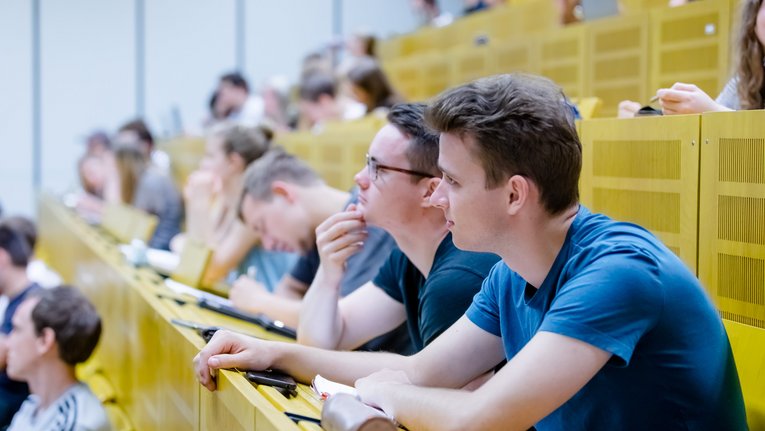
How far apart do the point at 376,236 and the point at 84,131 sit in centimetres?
802

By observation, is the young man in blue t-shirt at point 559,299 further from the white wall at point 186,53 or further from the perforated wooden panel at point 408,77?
the white wall at point 186,53

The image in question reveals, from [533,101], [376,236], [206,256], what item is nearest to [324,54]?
[206,256]

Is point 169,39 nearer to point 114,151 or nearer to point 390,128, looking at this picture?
point 114,151

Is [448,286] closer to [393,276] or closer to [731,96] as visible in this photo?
[393,276]

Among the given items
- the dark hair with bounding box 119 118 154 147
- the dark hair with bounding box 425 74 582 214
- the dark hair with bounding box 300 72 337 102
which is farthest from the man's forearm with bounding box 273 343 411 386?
the dark hair with bounding box 119 118 154 147

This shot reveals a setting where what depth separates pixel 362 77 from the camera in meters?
5.25

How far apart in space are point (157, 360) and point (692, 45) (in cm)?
223

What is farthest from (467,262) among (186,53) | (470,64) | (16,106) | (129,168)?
(186,53)

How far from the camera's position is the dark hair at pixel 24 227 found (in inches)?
167

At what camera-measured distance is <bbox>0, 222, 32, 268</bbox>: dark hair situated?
407cm

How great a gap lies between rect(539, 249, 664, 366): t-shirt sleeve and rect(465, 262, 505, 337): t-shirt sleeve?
331mm

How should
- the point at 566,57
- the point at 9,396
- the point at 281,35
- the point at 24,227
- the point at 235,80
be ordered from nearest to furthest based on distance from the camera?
the point at 9,396, the point at 566,57, the point at 24,227, the point at 235,80, the point at 281,35

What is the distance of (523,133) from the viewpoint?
1.40 metres

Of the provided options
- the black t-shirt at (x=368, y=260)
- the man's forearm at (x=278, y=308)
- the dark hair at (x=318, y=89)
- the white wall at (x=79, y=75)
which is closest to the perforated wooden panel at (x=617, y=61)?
the black t-shirt at (x=368, y=260)
